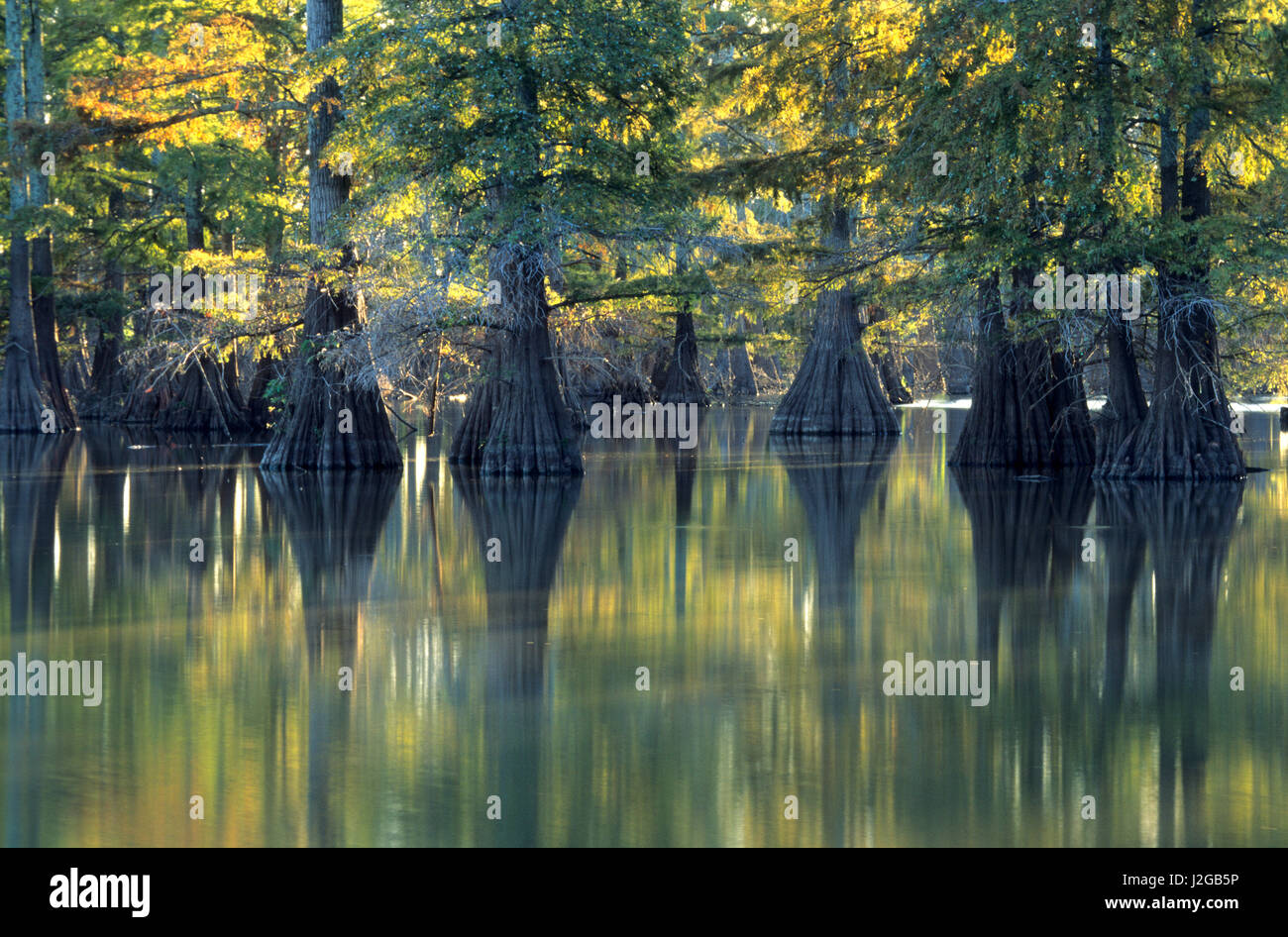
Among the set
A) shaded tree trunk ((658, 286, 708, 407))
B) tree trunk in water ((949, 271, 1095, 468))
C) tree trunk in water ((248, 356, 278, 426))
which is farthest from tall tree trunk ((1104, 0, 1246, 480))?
shaded tree trunk ((658, 286, 708, 407))

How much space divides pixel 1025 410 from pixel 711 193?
19.7 ft

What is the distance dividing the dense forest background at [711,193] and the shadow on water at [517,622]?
291 cm

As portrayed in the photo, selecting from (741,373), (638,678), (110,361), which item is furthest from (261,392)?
(741,373)

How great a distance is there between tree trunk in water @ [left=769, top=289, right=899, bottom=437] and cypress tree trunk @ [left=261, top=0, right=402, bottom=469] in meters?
12.4

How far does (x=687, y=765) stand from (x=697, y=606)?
4337mm

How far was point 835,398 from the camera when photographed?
111 feet

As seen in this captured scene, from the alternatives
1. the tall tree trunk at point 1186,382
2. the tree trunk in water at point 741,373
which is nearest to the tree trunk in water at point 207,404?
the tall tree trunk at point 1186,382

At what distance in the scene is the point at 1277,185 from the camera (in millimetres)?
19594

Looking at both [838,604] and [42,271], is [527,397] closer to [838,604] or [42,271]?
[838,604]

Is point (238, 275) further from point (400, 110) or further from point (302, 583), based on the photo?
point (302, 583)

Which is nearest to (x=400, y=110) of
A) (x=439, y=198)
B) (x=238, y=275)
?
(x=439, y=198)

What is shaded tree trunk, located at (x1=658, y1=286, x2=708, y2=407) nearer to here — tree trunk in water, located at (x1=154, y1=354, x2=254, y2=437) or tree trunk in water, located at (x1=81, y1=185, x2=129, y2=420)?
tree trunk in water, located at (x1=154, y1=354, x2=254, y2=437)

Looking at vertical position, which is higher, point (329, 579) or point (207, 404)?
point (207, 404)

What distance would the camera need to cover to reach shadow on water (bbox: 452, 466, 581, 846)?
6844mm
